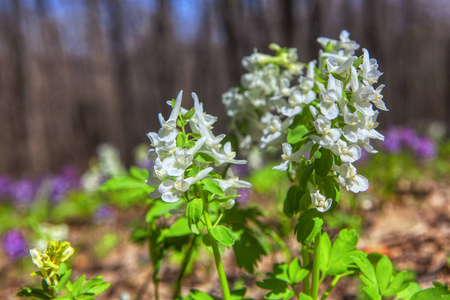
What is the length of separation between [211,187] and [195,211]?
0.09 meters

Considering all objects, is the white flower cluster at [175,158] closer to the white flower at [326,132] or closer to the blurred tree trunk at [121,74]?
the white flower at [326,132]

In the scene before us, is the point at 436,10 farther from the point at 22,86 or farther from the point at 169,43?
the point at 22,86

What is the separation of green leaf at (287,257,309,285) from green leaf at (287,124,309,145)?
456 millimetres

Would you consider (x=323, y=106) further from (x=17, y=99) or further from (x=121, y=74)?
(x=17, y=99)

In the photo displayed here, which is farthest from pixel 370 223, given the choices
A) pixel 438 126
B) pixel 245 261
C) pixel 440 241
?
pixel 438 126

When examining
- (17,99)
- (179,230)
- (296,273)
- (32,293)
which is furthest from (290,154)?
(17,99)

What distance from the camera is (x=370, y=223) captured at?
10.3 ft

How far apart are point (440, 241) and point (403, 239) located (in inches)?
10.9

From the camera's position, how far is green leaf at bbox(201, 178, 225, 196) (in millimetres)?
1025

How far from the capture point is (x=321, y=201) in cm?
104

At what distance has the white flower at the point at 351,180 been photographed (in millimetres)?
1039

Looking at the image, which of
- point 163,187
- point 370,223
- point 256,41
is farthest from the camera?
point 256,41

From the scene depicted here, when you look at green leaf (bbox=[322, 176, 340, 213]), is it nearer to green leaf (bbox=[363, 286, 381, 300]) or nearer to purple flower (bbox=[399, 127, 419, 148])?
green leaf (bbox=[363, 286, 381, 300])

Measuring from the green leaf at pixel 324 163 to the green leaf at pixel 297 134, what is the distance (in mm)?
154
